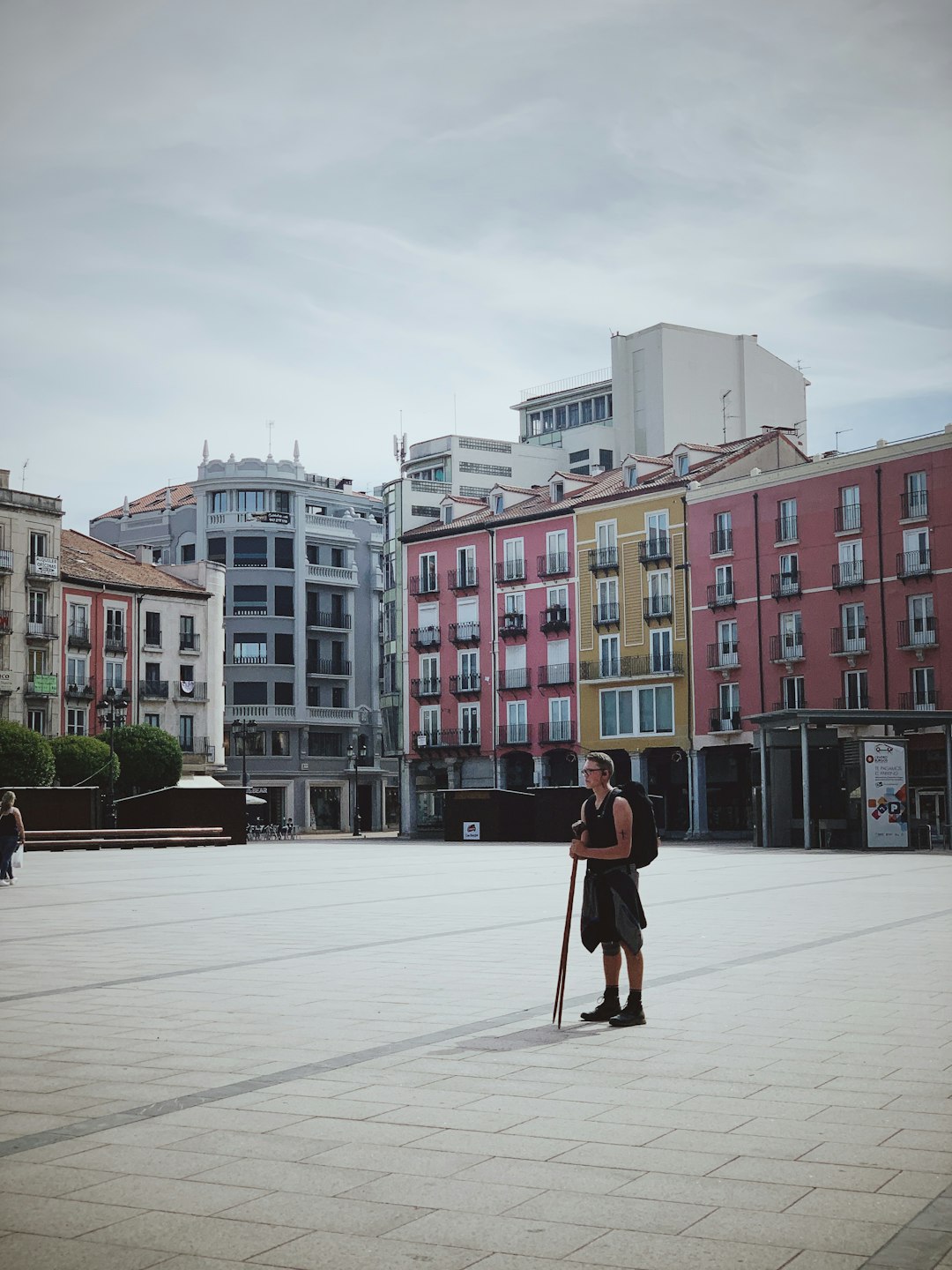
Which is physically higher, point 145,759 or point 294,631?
point 294,631

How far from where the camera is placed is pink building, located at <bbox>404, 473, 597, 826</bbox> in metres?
71.1

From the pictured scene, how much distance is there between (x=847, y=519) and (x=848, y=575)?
7.16 ft

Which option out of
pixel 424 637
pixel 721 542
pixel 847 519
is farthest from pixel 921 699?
pixel 424 637

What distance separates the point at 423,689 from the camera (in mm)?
76625

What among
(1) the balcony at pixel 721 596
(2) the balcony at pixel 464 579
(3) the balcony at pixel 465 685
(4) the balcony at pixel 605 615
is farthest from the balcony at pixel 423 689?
(1) the balcony at pixel 721 596

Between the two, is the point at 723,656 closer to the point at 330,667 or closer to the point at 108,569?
the point at 108,569

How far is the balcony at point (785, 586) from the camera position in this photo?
60625 millimetres

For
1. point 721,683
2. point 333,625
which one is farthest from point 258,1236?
point 333,625

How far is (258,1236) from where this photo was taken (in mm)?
5090

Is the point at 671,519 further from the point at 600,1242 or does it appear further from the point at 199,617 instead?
the point at 600,1242

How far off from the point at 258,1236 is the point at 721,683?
195ft

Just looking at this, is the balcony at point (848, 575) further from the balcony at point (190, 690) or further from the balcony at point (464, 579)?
the balcony at point (190, 690)

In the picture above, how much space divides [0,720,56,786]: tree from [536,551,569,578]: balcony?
87.0 ft

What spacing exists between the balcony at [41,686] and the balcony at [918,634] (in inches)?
1525
